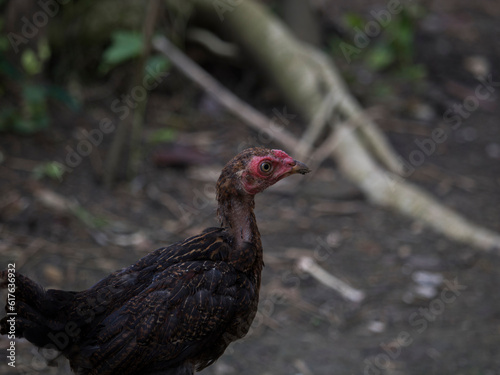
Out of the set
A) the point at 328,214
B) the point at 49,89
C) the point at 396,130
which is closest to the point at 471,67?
the point at 396,130

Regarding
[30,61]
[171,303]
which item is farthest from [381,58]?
[171,303]

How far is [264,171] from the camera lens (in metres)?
3.22

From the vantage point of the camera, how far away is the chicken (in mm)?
3100

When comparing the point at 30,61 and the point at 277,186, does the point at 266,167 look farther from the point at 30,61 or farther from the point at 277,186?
the point at 30,61

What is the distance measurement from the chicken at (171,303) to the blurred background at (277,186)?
3.66 ft

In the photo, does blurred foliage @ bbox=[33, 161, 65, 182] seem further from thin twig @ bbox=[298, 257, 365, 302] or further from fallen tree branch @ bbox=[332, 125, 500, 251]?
fallen tree branch @ bbox=[332, 125, 500, 251]

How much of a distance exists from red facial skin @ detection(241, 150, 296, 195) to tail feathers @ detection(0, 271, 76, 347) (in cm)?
114

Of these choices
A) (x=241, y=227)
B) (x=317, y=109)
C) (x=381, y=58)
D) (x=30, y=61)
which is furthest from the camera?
(x=381, y=58)

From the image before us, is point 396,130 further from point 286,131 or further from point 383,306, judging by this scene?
point 383,306

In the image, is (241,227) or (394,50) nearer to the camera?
(241,227)

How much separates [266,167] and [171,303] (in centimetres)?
83

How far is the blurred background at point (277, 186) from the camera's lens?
4852 mm

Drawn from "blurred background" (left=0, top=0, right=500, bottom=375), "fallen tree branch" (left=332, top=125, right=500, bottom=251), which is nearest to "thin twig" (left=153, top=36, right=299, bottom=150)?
"blurred background" (left=0, top=0, right=500, bottom=375)

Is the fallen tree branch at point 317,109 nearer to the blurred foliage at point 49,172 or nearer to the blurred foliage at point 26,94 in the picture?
the blurred foliage at point 26,94
